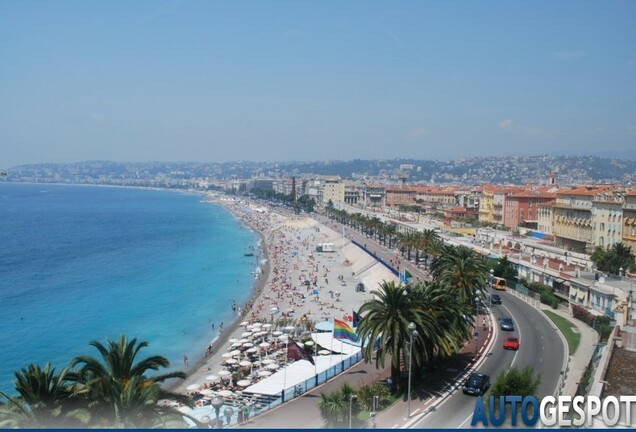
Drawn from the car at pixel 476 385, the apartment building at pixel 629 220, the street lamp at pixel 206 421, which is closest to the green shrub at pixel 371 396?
the car at pixel 476 385

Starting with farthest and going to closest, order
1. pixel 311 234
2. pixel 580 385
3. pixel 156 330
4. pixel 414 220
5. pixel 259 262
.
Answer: pixel 311 234
pixel 414 220
pixel 259 262
pixel 156 330
pixel 580 385

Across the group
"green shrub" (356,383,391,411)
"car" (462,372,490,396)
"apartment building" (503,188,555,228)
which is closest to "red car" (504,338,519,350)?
"car" (462,372,490,396)

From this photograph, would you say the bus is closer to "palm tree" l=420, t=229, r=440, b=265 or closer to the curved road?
the curved road

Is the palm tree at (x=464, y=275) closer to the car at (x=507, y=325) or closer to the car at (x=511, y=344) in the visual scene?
the car at (x=507, y=325)

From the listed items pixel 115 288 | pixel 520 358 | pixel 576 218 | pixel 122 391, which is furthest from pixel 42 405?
pixel 576 218

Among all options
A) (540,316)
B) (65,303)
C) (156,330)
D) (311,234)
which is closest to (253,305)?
(156,330)

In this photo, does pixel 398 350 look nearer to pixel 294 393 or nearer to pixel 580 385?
pixel 294 393
